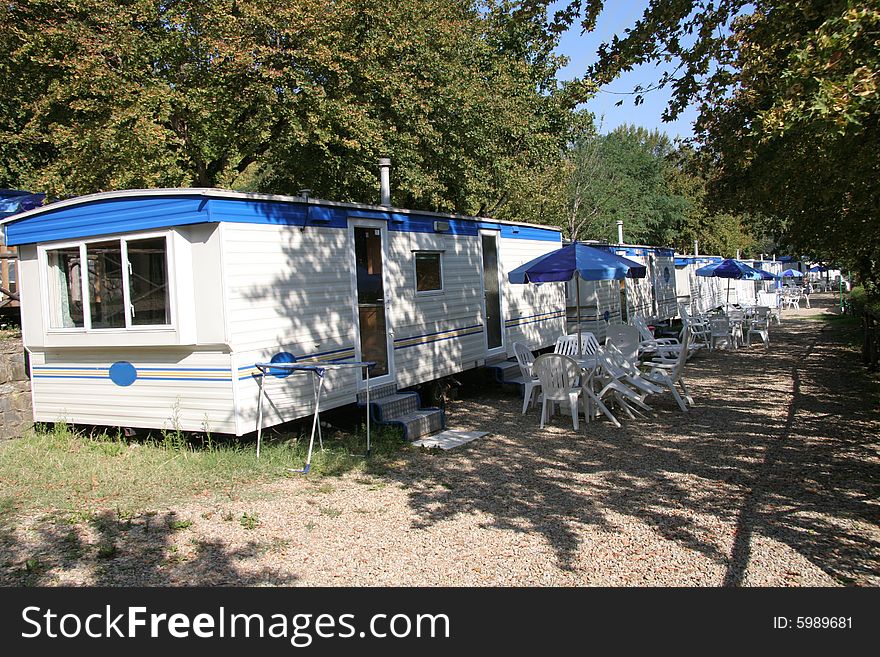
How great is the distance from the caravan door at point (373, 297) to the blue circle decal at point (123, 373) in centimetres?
241

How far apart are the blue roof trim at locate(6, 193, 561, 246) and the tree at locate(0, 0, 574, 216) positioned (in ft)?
12.8

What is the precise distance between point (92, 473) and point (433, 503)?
313cm

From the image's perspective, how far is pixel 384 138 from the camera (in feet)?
44.7

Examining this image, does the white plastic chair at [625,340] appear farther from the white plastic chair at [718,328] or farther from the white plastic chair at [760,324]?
the white plastic chair at [760,324]

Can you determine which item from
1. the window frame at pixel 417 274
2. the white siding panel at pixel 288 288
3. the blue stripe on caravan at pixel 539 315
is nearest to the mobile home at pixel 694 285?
the blue stripe on caravan at pixel 539 315

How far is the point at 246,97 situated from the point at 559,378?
313 inches

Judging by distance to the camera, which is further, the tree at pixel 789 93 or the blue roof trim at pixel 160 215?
the blue roof trim at pixel 160 215

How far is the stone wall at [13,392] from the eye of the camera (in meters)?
7.79

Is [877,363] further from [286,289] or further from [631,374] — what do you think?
[286,289]

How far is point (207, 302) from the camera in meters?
6.39

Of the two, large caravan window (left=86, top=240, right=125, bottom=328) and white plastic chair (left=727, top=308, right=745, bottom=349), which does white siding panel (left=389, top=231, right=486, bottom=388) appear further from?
white plastic chair (left=727, top=308, right=745, bottom=349)

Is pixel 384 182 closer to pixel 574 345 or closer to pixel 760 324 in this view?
pixel 574 345

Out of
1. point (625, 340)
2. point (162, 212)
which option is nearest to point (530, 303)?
point (625, 340)

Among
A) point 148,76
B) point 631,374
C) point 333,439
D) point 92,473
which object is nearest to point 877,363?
point 631,374
